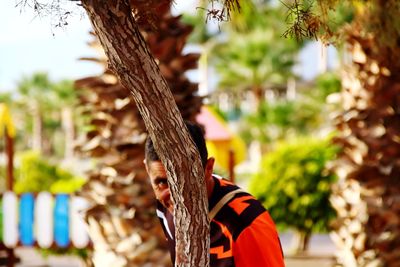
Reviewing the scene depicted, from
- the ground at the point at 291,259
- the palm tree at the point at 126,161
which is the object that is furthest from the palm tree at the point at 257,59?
the palm tree at the point at 126,161

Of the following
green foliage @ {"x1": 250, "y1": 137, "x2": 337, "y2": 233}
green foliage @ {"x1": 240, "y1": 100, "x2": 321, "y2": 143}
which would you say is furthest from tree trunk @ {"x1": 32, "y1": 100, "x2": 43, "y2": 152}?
green foliage @ {"x1": 250, "y1": 137, "x2": 337, "y2": 233}

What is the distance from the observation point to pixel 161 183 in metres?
3.05

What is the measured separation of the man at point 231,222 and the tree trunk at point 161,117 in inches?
6.2

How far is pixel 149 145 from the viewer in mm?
3135

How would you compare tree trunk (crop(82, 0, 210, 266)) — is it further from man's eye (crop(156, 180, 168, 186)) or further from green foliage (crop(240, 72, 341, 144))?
green foliage (crop(240, 72, 341, 144))

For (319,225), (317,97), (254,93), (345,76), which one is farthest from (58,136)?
(345,76)

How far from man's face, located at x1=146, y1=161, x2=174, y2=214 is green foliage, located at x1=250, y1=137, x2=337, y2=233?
10.3 m

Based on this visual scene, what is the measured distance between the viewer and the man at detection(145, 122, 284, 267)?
2.87m

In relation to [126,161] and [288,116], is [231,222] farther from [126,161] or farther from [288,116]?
[288,116]

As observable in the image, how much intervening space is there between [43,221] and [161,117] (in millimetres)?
6643

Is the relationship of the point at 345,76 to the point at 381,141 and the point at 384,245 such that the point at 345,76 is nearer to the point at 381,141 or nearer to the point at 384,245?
the point at 381,141

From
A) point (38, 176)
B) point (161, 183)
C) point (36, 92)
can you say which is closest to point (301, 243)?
point (38, 176)

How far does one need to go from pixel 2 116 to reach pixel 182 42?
18.4ft

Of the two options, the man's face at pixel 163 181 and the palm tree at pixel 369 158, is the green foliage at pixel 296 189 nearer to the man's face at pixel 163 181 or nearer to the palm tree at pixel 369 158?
the palm tree at pixel 369 158
